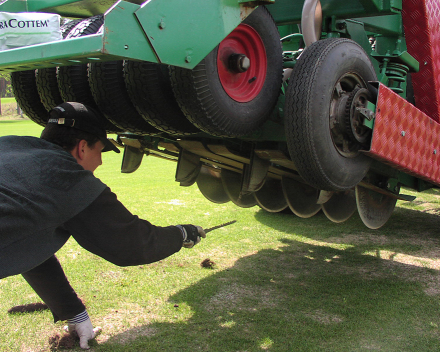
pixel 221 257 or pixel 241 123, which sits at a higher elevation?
pixel 241 123

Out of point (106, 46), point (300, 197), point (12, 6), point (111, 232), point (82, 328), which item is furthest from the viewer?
point (300, 197)

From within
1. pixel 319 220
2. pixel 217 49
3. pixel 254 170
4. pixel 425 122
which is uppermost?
pixel 217 49

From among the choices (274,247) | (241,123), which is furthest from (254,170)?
(274,247)

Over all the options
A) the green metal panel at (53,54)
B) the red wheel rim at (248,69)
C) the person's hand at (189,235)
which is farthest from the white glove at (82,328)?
the red wheel rim at (248,69)

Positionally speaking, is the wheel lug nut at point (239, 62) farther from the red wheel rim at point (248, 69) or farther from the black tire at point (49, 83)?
the black tire at point (49, 83)

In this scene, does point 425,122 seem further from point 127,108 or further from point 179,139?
point 127,108

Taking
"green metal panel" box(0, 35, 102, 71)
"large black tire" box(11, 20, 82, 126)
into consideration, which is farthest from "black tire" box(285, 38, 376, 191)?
"large black tire" box(11, 20, 82, 126)

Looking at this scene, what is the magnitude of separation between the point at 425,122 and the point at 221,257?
2.06 meters

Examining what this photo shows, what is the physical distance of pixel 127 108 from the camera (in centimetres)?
254

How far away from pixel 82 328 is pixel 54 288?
0.95 feet

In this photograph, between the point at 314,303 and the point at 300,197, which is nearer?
the point at 314,303

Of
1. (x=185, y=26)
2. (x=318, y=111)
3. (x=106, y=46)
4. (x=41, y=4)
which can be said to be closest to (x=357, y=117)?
(x=318, y=111)

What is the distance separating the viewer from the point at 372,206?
356 cm

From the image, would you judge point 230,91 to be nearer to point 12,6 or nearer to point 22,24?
point 22,24
